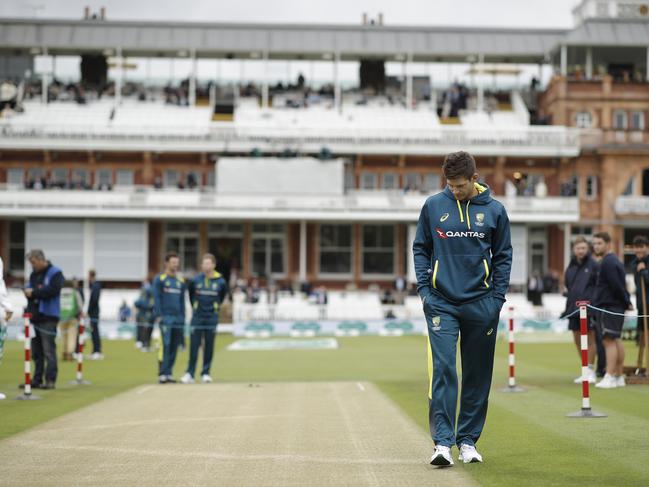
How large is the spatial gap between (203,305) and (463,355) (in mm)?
→ 10599

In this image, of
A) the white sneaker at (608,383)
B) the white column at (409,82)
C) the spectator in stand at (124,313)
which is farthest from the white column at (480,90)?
the white sneaker at (608,383)

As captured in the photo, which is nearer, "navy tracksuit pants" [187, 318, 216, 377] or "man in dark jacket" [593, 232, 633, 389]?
"man in dark jacket" [593, 232, 633, 389]

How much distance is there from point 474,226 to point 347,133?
161 ft

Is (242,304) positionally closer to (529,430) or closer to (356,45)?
(356,45)

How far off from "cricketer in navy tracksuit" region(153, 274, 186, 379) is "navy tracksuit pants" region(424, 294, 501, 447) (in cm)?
1084

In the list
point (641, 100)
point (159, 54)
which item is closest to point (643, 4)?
point (641, 100)

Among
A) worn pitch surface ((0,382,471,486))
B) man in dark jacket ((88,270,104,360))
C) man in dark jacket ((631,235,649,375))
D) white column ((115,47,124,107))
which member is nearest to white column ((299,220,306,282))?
white column ((115,47,124,107))

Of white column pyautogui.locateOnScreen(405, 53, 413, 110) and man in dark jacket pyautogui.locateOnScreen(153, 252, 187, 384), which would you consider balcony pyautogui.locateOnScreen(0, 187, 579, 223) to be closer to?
white column pyautogui.locateOnScreen(405, 53, 413, 110)

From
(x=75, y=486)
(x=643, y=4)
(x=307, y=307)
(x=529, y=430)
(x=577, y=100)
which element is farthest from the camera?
(x=643, y=4)

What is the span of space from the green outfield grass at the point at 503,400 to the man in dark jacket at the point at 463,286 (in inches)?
20.1

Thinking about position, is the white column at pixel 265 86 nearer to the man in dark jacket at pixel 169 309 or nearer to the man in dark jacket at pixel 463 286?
the man in dark jacket at pixel 169 309

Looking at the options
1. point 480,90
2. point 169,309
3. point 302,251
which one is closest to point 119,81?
point 302,251

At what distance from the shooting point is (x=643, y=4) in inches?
2505

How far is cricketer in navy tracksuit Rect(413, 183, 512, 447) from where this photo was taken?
328 inches
